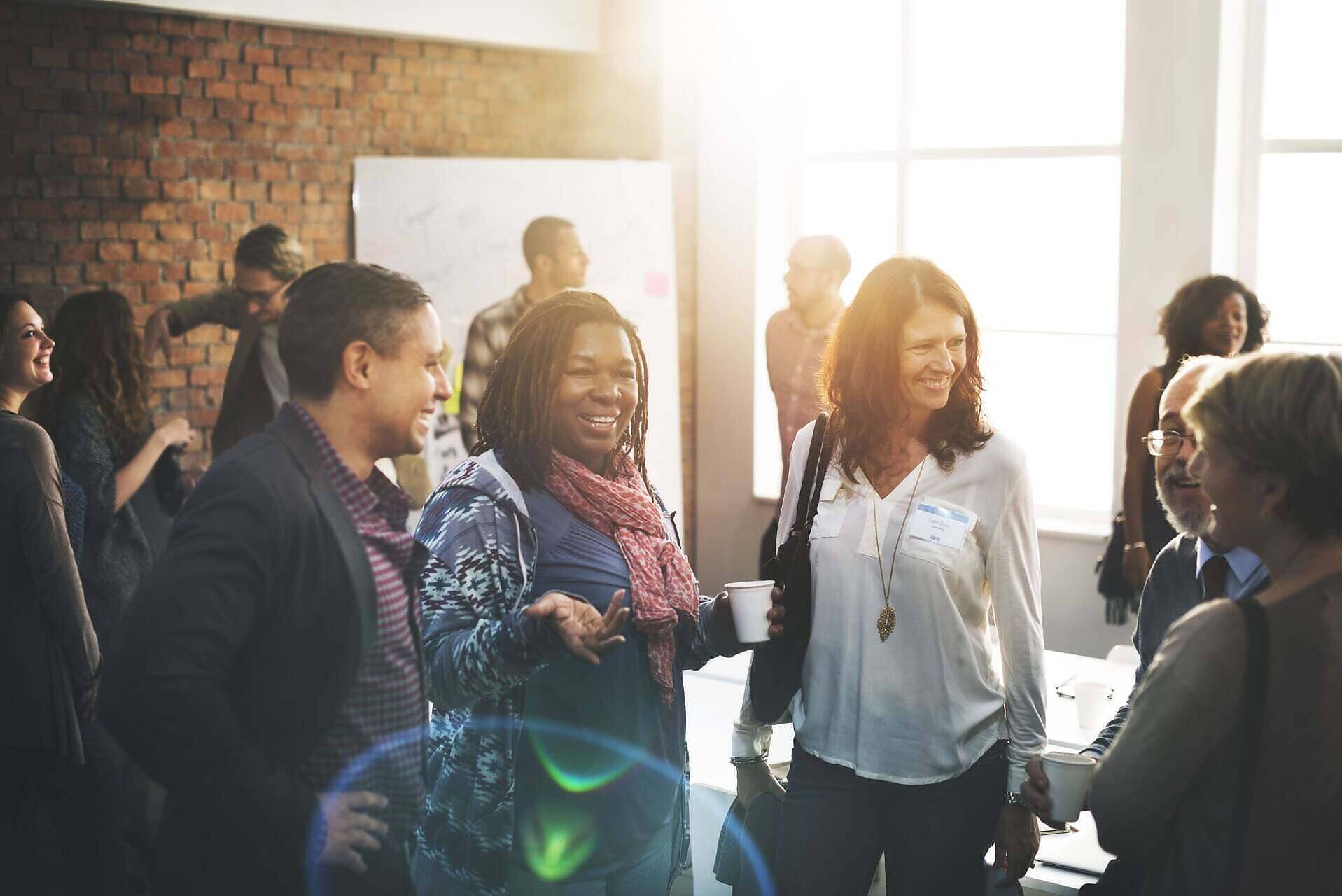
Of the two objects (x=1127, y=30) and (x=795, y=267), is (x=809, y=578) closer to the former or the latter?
(x=795, y=267)

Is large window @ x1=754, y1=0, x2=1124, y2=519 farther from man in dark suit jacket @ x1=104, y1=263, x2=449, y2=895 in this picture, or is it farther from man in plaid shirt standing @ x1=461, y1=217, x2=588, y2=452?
man in dark suit jacket @ x1=104, y1=263, x2=449, y2=895

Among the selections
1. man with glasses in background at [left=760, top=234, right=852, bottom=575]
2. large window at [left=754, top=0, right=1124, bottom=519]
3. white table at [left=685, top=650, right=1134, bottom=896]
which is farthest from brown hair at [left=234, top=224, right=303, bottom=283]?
large window at [left=754, top=0, right=1124, bottom=519]

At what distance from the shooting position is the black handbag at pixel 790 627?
2047 millimetres

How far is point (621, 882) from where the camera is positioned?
185cm

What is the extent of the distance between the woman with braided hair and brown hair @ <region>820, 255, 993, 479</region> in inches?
14.5

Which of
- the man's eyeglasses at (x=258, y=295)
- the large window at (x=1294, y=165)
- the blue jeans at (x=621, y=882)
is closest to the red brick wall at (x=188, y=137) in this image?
the man's eyeglasses at (x=258, y=295)

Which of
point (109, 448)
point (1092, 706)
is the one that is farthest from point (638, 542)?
point (109, 448)

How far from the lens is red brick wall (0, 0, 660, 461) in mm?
4387

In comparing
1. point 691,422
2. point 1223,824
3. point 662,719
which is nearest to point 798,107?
point 691,422

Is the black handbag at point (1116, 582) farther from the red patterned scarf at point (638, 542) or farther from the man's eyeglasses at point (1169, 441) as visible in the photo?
the red patterned scarf at point (638, 542)

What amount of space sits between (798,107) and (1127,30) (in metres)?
1.64

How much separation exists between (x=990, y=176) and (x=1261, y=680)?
4517 millimetres

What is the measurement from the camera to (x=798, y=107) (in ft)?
19.9

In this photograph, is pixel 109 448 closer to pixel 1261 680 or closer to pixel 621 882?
pixel 621 882
